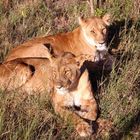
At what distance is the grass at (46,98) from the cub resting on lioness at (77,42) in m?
0.30

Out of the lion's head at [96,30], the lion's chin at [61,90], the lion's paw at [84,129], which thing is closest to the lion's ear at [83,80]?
the lion's chin at [61,90]

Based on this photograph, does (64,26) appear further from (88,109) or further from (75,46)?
(88,109)

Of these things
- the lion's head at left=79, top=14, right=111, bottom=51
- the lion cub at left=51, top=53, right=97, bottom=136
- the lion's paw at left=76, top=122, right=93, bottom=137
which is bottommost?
the lion's paw at left=76, top=122, right=93, bottom=137

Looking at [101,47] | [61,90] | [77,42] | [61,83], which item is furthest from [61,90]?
[77,42]

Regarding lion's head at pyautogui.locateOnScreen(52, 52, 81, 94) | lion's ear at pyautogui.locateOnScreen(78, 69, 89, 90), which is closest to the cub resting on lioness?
lion's ear at pyautogui.locateOnScreen(78, 69, 89, 90)

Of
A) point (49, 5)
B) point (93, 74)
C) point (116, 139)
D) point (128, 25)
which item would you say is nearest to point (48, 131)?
point (116, 139)

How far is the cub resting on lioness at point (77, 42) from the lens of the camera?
6488 mm

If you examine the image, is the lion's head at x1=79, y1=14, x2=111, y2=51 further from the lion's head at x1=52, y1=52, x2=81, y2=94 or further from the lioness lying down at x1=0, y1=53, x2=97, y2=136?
the lion's head at x1=52, y1=52, x2=81, y2=94

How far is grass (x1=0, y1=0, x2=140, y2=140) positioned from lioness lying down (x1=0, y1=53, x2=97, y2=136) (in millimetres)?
119

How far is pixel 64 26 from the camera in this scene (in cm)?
772

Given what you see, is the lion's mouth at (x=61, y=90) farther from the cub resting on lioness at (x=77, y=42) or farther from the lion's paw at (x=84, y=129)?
the cub resting on lioness at (x=77, y=42)

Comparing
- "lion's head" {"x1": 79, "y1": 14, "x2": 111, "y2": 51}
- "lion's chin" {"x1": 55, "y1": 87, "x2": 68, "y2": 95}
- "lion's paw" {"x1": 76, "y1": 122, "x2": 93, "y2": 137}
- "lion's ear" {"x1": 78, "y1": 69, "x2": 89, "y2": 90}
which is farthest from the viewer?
"lion's head" {"x1": 79, "y1": 14, "x2": 111, "y2": 51}

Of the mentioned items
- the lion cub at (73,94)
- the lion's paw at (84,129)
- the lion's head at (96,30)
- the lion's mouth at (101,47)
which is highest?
the lion's head at (96,30)

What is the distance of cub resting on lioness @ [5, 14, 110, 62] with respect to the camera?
6.49 meters
